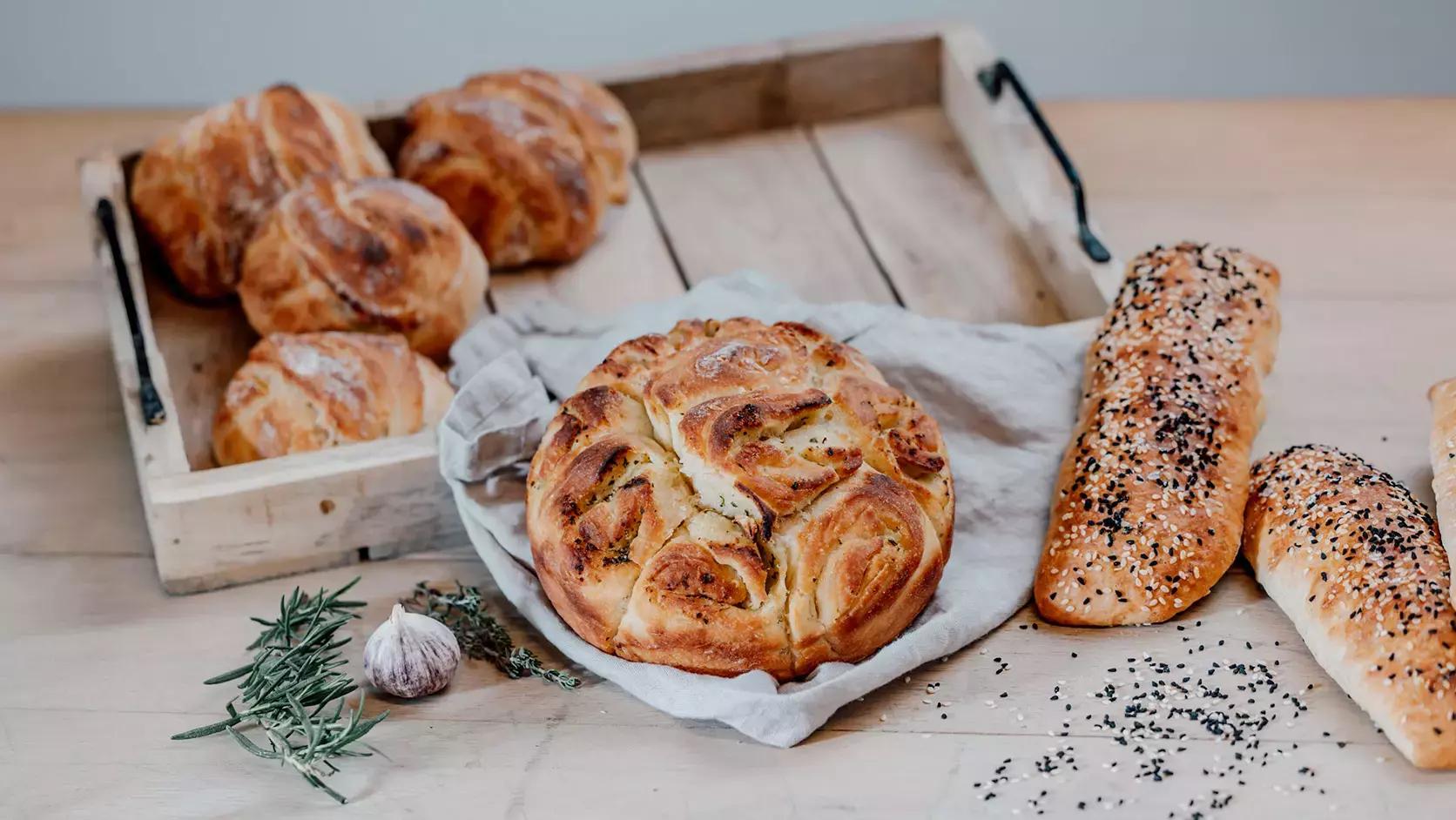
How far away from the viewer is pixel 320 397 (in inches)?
90.0

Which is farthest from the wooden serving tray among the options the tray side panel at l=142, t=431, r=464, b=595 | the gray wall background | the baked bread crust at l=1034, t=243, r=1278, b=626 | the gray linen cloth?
the gray wall background

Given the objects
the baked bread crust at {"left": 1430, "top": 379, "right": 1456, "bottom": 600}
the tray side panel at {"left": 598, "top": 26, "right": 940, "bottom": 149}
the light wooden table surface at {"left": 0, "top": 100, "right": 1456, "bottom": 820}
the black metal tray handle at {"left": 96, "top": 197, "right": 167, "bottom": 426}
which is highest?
the black metal tray handle at {"left": 96, "top": 197, "right": 167, "bottom": 426}

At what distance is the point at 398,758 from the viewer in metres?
1.89

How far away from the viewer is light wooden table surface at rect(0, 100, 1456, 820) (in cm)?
183

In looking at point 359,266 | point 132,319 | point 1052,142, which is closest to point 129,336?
point 132,319

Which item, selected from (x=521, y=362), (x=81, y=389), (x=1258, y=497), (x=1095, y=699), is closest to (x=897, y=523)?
(x=1095, y=699)

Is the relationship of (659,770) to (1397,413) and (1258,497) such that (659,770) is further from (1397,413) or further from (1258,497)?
(1397,413)

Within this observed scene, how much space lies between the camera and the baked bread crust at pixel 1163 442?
6.64ft

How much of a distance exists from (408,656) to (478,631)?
140mm

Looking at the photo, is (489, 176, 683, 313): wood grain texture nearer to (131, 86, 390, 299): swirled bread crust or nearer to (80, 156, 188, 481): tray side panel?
(131, 86, 390, 299): swirled bread crust

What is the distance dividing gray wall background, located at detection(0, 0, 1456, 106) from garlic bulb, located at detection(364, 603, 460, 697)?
2034 millimetres

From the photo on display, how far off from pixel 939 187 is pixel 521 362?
3.29 ft

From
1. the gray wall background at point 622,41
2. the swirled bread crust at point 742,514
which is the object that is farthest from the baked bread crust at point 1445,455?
the gray wall background at point 622,41

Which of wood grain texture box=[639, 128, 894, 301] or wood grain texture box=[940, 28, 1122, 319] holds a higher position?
wood grain texture box=[940, 28, 1122, 319]
